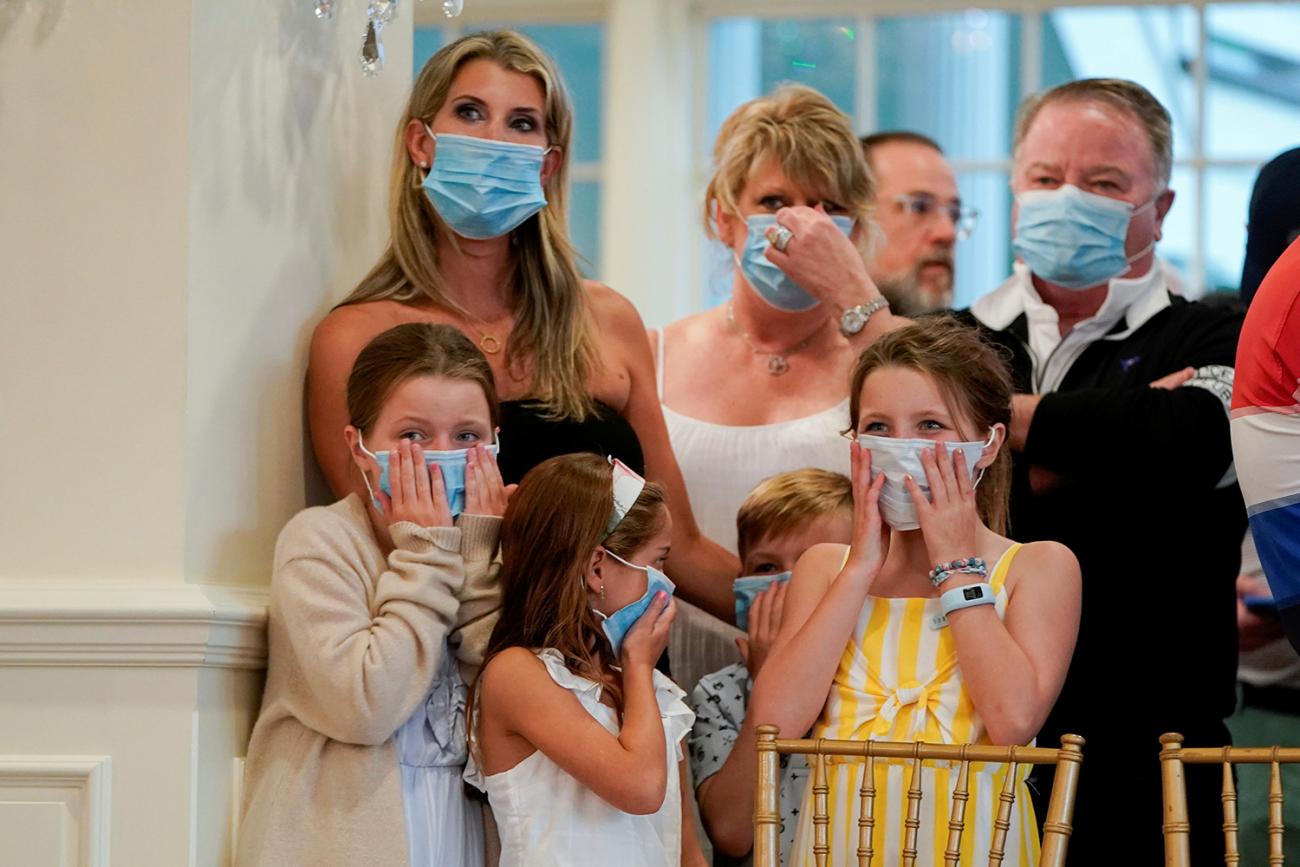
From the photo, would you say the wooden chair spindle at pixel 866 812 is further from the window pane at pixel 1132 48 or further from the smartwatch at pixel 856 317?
the window pane at pixel 1132 48

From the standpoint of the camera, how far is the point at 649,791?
7.52 feet

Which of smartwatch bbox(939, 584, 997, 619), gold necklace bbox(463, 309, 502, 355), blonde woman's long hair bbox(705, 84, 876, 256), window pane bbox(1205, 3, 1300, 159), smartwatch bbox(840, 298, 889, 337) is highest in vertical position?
A: window pane bbox(1205, 3, 1300, 159)

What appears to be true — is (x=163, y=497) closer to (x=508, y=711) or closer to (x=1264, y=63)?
(x=508, y=711)

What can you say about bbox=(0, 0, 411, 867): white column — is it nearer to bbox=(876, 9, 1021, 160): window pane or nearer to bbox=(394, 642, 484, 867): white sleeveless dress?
bbox=(394, 642, 484, 867): white sleeveless dress

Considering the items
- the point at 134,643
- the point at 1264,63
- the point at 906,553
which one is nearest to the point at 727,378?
the point at 906,553

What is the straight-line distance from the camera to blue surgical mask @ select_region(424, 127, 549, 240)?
271 centimetres

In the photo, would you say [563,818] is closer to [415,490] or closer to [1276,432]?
[415,490]

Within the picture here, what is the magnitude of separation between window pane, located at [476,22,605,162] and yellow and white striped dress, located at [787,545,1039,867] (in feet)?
13.1

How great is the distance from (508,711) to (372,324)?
0.69 metres

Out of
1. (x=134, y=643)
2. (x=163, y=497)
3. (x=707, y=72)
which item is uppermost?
(x=707, y=72)

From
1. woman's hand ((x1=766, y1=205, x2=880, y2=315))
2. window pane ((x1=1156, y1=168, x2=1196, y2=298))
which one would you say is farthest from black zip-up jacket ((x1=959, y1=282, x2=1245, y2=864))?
window pane ((x1=1156, y1=168, x2=1196, y2=298))

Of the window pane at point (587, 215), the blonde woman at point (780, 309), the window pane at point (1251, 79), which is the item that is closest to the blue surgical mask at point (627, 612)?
the blonde woman at point (780, 309)

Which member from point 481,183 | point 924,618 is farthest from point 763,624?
point 481,183

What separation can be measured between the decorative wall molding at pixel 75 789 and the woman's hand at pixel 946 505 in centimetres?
114
